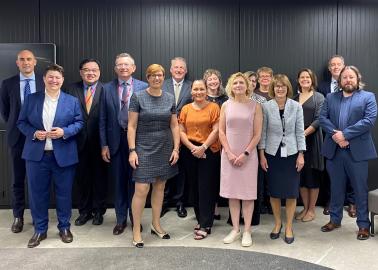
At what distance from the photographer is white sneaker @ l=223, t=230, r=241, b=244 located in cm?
359

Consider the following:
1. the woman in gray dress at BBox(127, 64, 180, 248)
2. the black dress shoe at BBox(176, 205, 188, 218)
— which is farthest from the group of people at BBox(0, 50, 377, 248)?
the black dress shoe at BBox(176, 205, 188, 218)

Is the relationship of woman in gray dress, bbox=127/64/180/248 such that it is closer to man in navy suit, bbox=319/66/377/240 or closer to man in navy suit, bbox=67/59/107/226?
man in navy suit, bbox=67/59/107/226

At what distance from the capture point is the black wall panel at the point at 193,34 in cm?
482

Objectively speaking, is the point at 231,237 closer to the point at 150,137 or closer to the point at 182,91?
the point at 150,137

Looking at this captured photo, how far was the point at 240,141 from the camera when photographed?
348cm

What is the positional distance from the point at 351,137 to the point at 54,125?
2.52 metres

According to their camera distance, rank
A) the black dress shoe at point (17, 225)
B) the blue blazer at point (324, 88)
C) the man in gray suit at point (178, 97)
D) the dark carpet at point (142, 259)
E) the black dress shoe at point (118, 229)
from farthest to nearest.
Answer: the blue blazer at point (324, 88), the man in gray suit at point (178, 97), the black dress shoe at point (17, 225), the black dress shoe at point (118, 229), the dark carpet at point (142, 259)

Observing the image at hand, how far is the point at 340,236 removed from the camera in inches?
149

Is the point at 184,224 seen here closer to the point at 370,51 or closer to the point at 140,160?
the point at 140,160

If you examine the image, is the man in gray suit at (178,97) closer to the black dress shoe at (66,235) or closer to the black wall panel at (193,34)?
the black wall panel at (193,34)

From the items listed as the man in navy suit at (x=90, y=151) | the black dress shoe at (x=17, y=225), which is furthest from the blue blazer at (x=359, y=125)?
the black dress shoe at (x=17, y=225)

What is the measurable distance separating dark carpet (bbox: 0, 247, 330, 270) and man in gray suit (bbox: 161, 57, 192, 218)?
1121mm

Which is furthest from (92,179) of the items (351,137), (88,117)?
(351,137)

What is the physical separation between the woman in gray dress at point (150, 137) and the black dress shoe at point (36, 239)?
83cm
